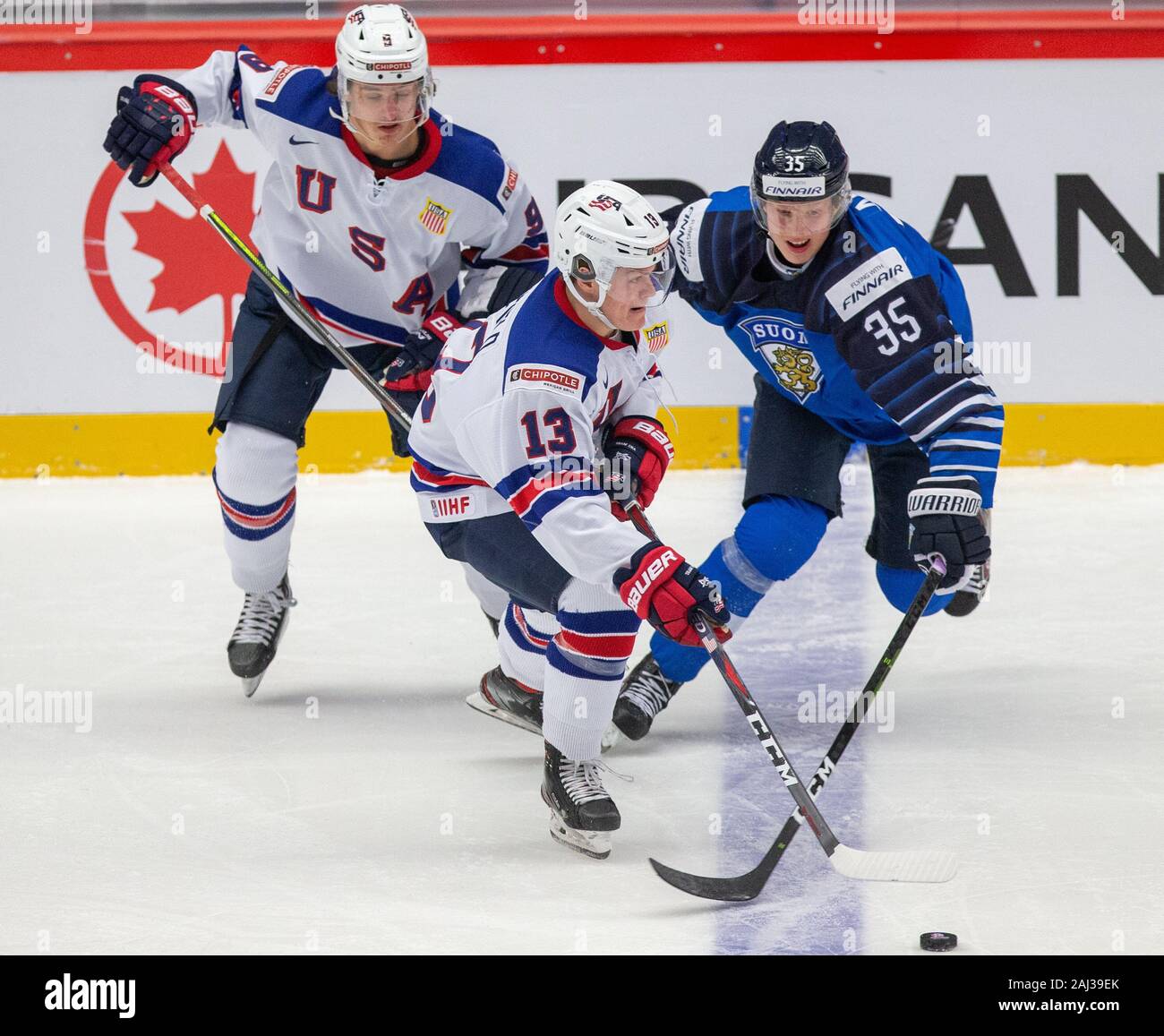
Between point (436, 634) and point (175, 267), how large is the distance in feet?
6.29

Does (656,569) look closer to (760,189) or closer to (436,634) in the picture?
(760,189)

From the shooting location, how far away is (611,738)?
2.98 m

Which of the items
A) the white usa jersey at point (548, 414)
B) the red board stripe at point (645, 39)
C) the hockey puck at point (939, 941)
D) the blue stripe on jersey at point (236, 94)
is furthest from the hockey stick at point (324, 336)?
the red board stripe at point (645, 39)

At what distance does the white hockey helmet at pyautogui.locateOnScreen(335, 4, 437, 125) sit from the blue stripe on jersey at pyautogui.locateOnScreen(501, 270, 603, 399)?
69cm

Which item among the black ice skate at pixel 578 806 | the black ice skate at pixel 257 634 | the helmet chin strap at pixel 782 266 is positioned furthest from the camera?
the black ice skate at pixel 257 634

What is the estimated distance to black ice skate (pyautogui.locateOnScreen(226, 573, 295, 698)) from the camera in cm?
330

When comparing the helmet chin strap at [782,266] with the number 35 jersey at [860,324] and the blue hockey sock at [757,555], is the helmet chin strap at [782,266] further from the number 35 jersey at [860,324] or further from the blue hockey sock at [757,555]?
the blue hockey sock at [757,555]

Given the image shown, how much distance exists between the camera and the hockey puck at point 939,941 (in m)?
2.08

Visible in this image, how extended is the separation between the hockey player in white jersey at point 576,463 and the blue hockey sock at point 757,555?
1.01ft

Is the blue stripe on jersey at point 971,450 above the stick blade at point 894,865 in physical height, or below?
above

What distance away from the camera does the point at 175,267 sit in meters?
5.11
